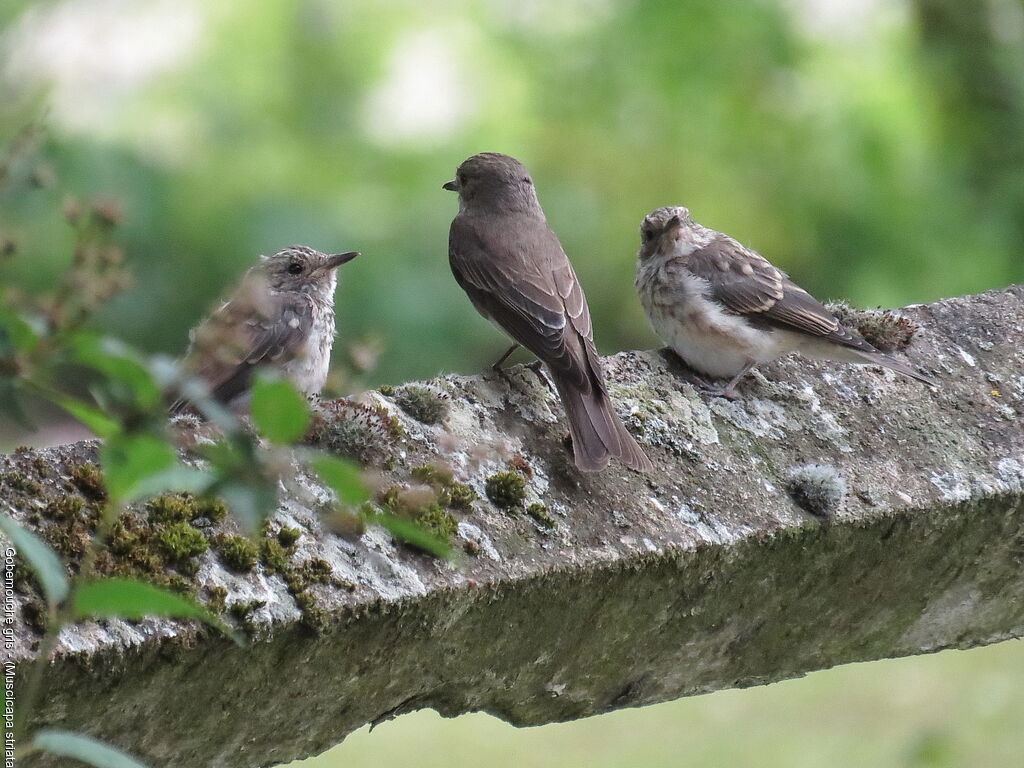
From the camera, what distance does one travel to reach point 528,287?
12.3 ft

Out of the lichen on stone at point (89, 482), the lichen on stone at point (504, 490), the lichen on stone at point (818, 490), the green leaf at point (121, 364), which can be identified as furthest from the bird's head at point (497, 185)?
the green leaf at point (121, 364)

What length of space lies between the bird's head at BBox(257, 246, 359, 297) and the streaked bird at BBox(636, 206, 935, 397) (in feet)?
3.00

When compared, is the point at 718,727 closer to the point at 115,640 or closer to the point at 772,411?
the point at 772,411

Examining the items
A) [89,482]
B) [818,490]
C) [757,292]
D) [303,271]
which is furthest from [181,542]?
[757,292]

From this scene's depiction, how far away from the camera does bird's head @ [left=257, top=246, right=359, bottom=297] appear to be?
152 inches

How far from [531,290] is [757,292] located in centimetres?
67

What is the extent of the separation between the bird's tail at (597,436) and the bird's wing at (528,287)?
1.00 ft

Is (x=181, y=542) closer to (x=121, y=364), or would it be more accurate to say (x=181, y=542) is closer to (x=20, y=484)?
(x=20, y=484)

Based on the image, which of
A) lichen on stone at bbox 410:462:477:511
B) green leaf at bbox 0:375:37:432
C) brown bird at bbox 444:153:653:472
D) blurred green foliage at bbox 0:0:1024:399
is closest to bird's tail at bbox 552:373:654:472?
brown bird at bbox 444:153:653:472

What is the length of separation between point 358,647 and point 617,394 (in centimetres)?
101

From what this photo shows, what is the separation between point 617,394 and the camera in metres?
2.98

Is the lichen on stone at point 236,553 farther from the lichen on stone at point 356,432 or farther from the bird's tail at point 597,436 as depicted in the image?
the bird's tail at point 597,436

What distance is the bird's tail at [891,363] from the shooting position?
316 centimetres

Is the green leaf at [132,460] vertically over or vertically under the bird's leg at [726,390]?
over
